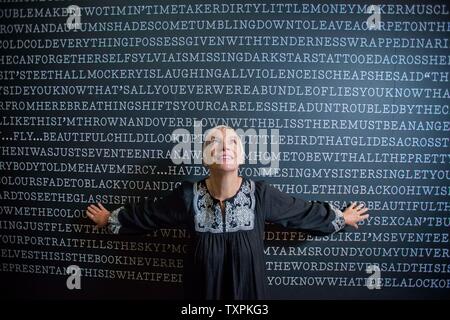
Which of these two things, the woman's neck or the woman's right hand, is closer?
the woman's neck

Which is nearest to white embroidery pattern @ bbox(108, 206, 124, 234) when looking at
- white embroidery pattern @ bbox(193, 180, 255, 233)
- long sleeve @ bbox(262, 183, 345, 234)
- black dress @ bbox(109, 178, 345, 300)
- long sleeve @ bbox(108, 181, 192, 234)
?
long sleeve @ bbox(108, 181, 192, 234)

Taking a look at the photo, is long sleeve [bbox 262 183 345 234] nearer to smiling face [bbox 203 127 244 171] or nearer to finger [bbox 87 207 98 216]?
smiling face [bbox 203 127 244 171]

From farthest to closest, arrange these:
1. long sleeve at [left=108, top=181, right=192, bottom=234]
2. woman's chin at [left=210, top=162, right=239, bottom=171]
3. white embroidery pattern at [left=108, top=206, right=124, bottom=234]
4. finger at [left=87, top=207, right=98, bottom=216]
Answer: finger at [left=87, top=207, right=98, bottom=216] < white embroidery pattern at [left=108, top=206, right=124, bottom=234] < long sleeve at [left=108, top=181, right=192, bottom=234] < woman's chin at [left=210, top=162, right=239, bottom=171]

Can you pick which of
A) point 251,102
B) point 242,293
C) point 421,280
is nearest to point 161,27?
point 251,102

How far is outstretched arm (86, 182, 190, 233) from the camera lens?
143 centimetres

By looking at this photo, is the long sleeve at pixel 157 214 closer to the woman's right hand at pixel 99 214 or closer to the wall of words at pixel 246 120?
the woman's right hand at pixel 99 214

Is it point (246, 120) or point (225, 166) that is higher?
point (246, 120)

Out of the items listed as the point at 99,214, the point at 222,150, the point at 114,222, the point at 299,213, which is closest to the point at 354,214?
the point at 299,213

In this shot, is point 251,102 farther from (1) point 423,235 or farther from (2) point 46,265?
(2) point 46,265

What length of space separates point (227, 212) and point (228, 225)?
66 millimetres

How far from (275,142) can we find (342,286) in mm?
1042

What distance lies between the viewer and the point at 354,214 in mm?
1643

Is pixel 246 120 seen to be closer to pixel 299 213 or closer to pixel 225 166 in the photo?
pixel 225 166

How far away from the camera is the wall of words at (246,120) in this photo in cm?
169
